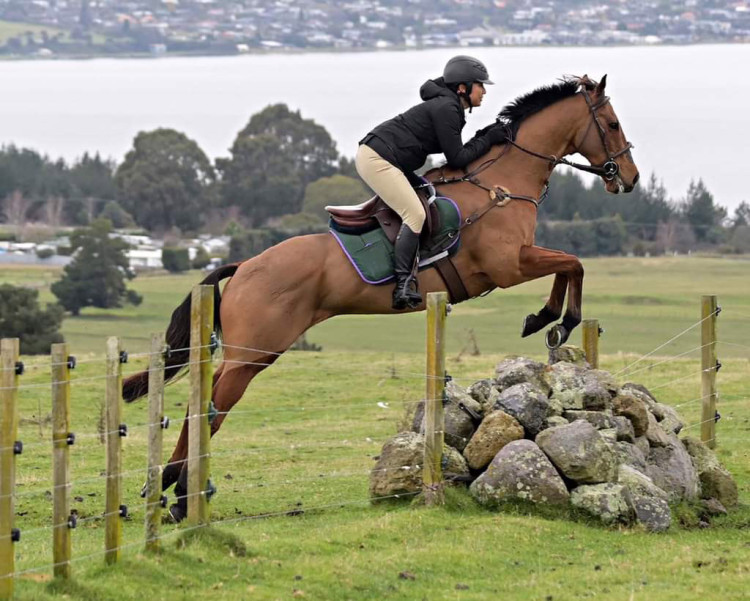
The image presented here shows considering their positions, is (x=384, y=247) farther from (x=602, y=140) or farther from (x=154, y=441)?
(x=154, y=441)

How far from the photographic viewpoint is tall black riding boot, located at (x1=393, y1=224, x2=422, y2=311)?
36.8ft

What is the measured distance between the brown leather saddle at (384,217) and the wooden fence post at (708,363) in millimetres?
3840

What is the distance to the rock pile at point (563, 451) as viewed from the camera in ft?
34.4

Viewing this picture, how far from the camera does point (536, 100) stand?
12.4 metres

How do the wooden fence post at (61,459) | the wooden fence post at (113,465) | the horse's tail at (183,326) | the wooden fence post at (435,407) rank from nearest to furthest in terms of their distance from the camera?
the wooden fence post at (61,459) < the wooden fence post at (113,465) < the wooden fence post at (435,407) < the horse's tail at (183,326)

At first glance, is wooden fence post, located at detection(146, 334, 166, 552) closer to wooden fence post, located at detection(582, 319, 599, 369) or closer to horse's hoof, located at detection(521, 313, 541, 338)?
horse's hoof, located at detection(521, 313, 541, 338)

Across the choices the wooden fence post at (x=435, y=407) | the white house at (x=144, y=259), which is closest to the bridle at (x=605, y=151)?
the wooden fence post at (x=435, y=407)

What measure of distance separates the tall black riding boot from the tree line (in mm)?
76856

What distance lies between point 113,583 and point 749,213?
101 metres

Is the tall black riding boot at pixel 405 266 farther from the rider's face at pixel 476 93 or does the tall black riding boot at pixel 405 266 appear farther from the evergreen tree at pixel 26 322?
the evergreen tree at pixel 26 322

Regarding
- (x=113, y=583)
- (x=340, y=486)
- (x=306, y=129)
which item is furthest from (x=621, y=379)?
(x=306, y=129)

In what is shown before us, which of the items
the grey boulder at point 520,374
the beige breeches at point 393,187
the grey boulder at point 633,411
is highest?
the beige breeches at point 393,187

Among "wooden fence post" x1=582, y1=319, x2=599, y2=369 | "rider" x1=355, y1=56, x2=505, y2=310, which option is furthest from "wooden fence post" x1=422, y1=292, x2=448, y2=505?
"wooden fence post" x1=582, y1=319, x2=599, y2=369

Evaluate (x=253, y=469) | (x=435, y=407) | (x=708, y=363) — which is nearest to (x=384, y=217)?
(x=435, y=407)
